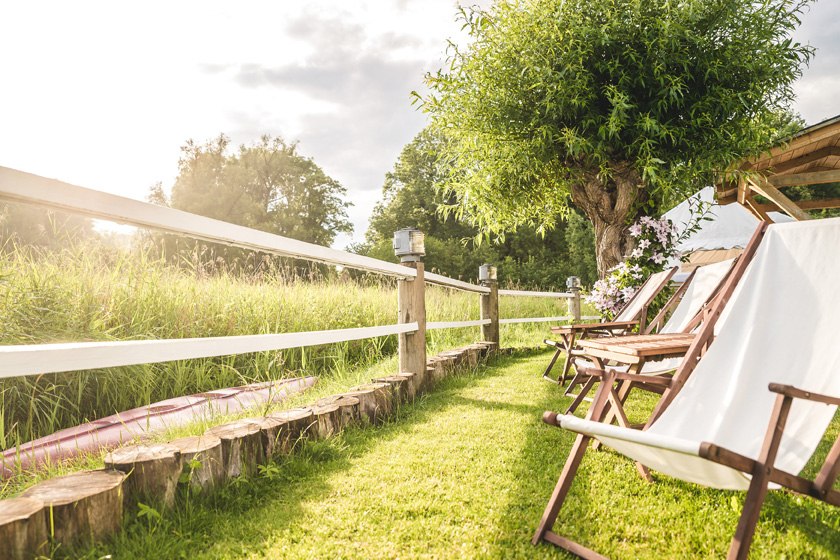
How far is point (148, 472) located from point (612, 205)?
660 cm

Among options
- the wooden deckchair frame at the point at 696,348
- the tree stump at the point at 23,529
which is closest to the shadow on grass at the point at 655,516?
the wooden deckchair frame at the point at 696,348

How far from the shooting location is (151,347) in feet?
6.10

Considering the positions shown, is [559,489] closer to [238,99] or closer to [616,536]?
[616,536]

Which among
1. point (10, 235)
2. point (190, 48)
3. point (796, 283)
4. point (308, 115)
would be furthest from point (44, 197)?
point (308, 115)

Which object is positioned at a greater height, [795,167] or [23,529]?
[795,167]

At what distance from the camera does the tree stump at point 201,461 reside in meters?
2.09

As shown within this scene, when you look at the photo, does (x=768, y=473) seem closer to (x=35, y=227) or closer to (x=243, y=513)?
(x=243, y=513)

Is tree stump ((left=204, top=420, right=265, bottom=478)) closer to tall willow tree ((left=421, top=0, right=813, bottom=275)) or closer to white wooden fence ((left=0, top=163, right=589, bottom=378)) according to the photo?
white wooden fence ((left=0, top=163, right=589, bottom=378))

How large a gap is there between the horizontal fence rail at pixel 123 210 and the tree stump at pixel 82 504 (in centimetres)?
91

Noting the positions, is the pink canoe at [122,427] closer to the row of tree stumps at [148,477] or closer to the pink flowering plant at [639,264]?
the row of tree stumps at [148,477]

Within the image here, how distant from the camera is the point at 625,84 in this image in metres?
5.91

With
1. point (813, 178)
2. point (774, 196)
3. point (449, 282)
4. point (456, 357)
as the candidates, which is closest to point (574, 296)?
point (774, 196)

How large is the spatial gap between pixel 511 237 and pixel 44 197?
28396mm

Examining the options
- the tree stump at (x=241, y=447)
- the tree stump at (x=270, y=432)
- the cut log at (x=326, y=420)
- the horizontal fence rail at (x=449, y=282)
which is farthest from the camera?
the horizontal fence rail at (x=449, y=282)
